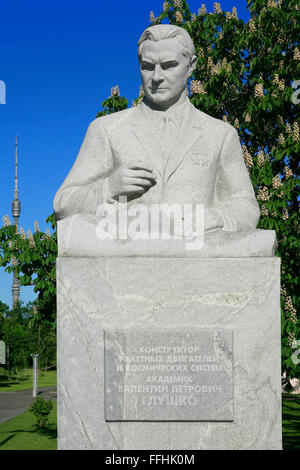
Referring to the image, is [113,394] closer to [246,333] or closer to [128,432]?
[128,432]

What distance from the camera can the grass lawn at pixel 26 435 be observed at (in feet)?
41.9

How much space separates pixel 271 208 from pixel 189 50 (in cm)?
322

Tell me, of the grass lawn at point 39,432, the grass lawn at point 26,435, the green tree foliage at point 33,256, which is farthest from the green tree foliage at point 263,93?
the grass lawn at point 26,435

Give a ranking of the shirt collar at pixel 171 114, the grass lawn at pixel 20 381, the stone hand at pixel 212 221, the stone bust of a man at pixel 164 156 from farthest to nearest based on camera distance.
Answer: the grass lawn at pixel 20 381 < the shirt collar at pixel 171 114 < the stone bust of a man at pixel 164 156 < the stone hand at pixel 212 221

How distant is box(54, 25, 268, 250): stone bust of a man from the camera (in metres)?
4.33

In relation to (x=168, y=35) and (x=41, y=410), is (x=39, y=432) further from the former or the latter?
(x=168, y=35)

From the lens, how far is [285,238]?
7.37m

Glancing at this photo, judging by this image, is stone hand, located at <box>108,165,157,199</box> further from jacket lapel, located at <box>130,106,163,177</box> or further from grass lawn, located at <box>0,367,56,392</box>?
Result: grass lawn, located at <box>0,367,56,392</box>

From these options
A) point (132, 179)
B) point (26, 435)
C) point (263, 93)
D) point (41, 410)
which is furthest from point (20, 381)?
point (132, 179)

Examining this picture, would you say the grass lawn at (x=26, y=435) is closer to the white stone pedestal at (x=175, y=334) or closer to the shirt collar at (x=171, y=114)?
the white stone pedestal at (x=175, y=334)

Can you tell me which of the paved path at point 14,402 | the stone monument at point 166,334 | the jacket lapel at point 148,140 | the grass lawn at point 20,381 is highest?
the jacket lapel at point 148,140

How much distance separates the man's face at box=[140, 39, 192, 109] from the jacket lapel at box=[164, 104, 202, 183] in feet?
0.60

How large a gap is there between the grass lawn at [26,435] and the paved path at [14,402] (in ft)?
3.23

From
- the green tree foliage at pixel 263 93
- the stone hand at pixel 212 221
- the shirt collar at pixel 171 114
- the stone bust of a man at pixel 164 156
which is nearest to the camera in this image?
the stone hand at pixel 212 221
